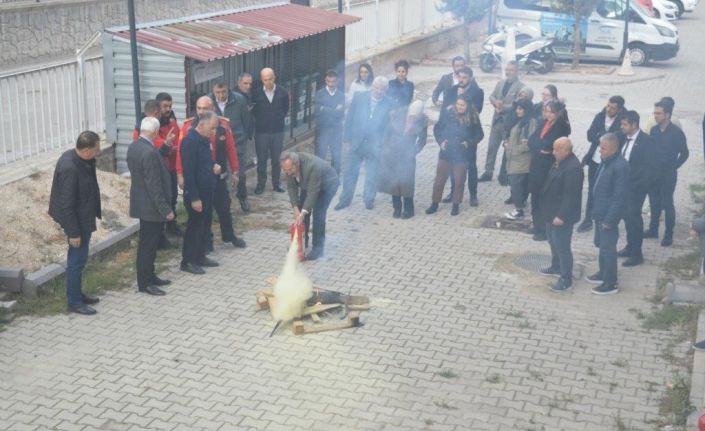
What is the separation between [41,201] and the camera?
11.1 metres

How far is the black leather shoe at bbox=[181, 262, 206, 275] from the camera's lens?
34.3ft

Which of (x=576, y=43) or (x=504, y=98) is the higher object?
(x=504, y=98)

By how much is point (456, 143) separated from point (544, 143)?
4.49 feet

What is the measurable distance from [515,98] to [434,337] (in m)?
5.32

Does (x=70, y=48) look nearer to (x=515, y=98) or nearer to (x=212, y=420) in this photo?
(x=515, y=98)

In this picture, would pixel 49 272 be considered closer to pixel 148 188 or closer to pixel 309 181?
pixel 148 188

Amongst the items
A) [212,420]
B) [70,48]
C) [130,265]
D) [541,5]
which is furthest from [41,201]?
[541,5]

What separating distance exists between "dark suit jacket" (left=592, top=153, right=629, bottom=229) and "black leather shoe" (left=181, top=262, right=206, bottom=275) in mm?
4107

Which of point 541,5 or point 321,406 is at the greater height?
point 541,5

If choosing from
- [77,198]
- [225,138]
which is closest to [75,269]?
[77,198]

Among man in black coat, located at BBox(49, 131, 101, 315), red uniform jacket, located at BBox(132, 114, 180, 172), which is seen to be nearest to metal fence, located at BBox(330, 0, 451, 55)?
red uniform jacket, located at BBox(132, 114, 180, 172)

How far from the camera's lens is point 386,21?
81.7ft

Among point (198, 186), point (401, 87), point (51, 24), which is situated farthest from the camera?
point (51, 24)

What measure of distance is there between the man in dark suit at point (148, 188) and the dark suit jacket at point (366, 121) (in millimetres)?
3875
